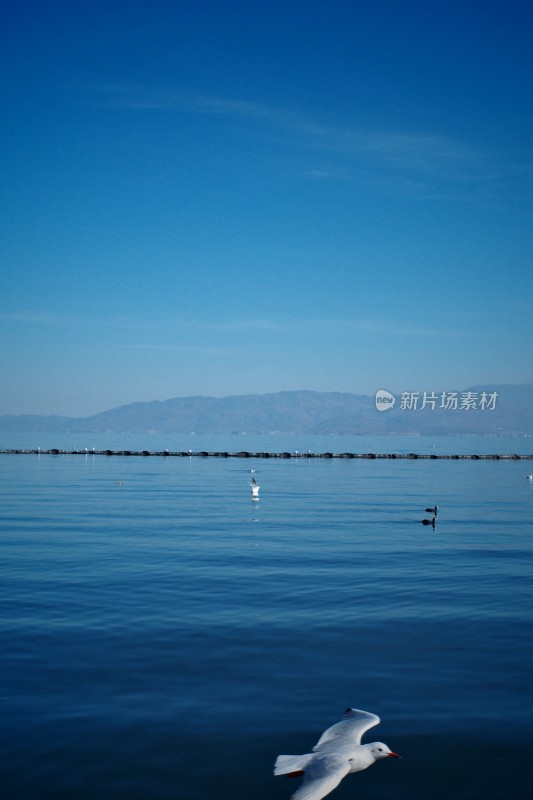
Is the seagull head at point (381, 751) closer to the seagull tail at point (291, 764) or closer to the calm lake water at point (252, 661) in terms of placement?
A: the calm lake water at point (252, 661)

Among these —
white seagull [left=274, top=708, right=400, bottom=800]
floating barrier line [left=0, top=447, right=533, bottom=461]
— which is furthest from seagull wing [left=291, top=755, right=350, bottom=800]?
floating barrier line [left=0, top=447, right=533, bottom=461]

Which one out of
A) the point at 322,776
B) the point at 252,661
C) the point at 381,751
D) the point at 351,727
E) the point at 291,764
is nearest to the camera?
the point at 322,776

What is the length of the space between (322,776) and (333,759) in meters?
0.44

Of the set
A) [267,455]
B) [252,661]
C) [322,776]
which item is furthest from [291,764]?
[267,455]

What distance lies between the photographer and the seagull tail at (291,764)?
11.0 metres

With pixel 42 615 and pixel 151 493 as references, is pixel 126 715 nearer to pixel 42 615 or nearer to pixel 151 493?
pixel 42 615

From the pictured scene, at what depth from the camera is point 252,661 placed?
16.4m

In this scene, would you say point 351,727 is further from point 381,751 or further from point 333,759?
point 333,759

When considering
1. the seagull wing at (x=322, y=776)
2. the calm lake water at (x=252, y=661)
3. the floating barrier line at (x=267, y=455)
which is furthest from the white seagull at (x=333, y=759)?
the floating barrier line at (x=267, y=455)

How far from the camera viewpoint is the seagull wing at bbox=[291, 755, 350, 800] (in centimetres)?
1056

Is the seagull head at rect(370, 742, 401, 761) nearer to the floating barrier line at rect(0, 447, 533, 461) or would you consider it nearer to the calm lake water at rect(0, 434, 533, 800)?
the calm lake water at rect(0, 434, 533, 800)

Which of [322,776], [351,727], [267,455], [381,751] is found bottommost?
[322,776]

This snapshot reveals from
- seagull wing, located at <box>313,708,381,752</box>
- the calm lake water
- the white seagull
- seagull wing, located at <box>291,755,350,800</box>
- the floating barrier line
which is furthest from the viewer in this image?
the floating barrier line

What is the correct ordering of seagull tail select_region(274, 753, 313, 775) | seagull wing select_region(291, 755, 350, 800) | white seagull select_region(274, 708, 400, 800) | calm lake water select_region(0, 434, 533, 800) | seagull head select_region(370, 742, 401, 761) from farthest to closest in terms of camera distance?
seagull head select_region(370, 742, 401, 761) < calm lake water select_region(0, 434, 533, 800) < seagull tail select_region(274, 753, 313, 775) < white seagull select_region(274, 708, 400, 800) < seagull wing select_region(291, 755, 350, 800)
